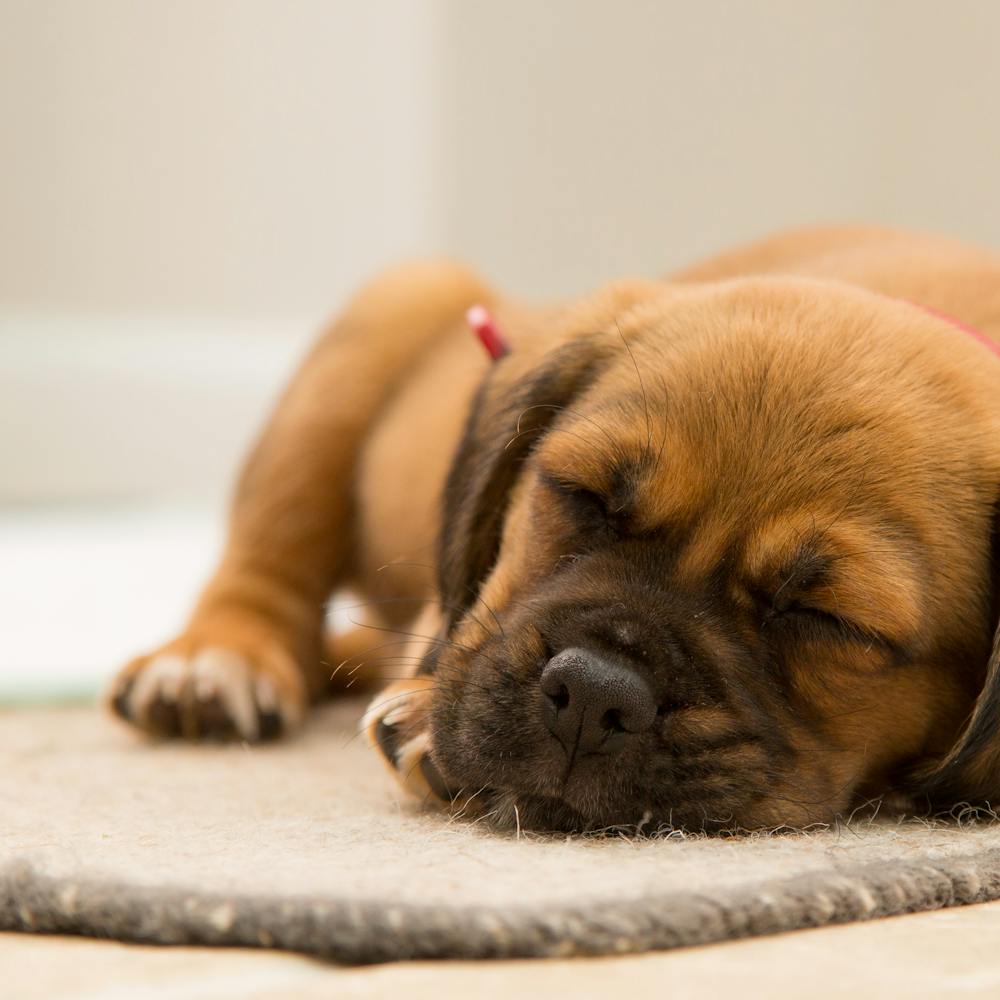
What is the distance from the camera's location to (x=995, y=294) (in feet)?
9.90

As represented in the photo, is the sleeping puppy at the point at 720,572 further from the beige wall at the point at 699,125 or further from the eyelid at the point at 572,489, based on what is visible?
the beige wall at the point at 699,125

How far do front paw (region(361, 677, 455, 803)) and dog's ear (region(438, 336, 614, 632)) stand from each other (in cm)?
19

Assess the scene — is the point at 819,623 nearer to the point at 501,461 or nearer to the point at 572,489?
the point at 572,489

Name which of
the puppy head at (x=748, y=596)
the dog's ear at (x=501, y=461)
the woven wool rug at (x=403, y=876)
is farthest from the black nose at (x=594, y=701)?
the dog's ear at (x=501, y=461)

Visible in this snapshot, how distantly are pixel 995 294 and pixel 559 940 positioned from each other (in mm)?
1983

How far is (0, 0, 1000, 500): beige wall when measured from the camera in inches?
326

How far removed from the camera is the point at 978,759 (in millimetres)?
2279

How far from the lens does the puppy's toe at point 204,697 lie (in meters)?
3.14

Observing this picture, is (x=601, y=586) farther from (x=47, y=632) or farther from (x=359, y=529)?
(x=47, y=632)

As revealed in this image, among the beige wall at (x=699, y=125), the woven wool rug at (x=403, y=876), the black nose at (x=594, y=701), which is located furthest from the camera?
the beige wall at (x=699, y=125)

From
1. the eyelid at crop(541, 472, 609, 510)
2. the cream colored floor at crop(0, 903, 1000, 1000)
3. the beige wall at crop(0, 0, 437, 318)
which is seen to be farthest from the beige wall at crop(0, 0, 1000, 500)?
the cream colored floor at crop(0, 903, 1000, 1000)

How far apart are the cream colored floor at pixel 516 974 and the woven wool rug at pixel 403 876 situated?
0.08 ft

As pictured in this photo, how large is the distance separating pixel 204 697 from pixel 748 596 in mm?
1389

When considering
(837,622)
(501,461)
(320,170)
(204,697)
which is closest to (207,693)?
(204,697)
